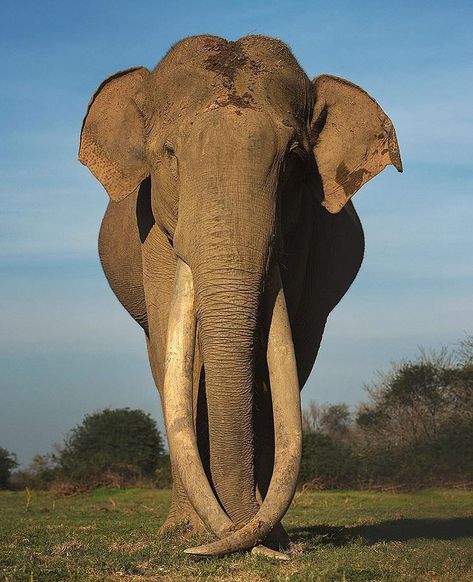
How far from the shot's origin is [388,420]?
38.3m

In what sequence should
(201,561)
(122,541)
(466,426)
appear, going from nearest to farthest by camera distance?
1. (201,561)
2. (122,541)
3. (466,426)

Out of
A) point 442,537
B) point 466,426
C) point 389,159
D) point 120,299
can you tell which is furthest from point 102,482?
point 389,159

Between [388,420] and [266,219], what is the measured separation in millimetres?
31699

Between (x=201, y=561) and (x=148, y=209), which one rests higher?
(x=148, y=209)

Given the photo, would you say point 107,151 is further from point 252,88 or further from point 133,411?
point 133,411

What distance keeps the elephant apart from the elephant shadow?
89 centimetres

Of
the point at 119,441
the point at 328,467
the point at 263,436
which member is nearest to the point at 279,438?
the point at 263,436

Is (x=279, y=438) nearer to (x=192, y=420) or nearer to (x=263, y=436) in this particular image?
(x=192, y=420)

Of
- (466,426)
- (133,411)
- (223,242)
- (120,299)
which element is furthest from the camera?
(133,411)

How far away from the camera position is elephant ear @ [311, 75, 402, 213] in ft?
29.2

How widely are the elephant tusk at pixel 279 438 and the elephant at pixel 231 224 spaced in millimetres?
10

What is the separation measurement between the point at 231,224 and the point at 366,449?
26.0 m

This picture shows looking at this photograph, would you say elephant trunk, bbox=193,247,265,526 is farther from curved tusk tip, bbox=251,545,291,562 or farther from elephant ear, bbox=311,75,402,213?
elephant ear, bbox=311,75,402,213

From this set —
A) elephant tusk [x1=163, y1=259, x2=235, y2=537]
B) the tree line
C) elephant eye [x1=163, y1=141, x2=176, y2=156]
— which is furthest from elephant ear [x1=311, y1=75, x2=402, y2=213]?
the tree line
